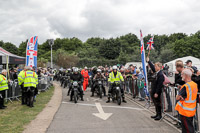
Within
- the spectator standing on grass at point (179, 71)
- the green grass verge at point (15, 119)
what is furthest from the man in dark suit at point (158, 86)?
the green grass verge at point (15, 119)

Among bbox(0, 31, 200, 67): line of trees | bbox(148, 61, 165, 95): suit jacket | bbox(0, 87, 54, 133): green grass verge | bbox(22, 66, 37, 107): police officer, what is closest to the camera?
bbox(0, 87, 54, 133): green grass verge

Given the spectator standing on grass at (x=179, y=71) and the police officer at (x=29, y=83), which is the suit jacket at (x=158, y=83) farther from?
the police officer at (x=29, y=83)

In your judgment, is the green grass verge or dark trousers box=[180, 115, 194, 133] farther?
the green grass verge

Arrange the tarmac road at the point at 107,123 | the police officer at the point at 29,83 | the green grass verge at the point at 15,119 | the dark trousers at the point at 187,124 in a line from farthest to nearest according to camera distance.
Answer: the police officer at the point at 29,83 < the green grass verge at the point at 15,119 < the tarmac road at the point at 107,123 < the dark trousers at the point at 187,124

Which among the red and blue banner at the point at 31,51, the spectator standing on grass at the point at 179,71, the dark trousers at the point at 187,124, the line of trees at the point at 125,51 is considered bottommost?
the dark trousers at the point at 187,124

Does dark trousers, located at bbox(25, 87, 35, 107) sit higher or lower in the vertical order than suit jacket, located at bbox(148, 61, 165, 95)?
lower

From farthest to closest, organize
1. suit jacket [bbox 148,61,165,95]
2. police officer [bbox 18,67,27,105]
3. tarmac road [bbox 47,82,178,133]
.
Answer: police officer [bbox 18,67,27,105] < suit jacket [bbox 148,61,165,95] < tarmac road [bbox 47,82,178,133]

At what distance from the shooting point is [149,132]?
6.00m

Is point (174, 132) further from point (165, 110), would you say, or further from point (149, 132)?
point (165, 110)

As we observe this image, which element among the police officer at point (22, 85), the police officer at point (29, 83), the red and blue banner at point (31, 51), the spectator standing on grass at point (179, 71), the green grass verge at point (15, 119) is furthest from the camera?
the red and blue banner at point (31, 51)

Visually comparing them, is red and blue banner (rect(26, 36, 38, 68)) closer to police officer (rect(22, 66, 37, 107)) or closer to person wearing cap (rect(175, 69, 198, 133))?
police officer (rect(22, 66, 37, 107))

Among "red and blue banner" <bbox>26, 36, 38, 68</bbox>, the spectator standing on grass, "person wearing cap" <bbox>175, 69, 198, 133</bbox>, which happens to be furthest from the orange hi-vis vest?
"red and blue banner" <bbox>26, 36, 38, 68</bbox>

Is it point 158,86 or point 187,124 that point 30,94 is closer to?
point 158,86

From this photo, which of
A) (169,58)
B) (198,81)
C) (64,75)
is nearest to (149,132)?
(198,81)
